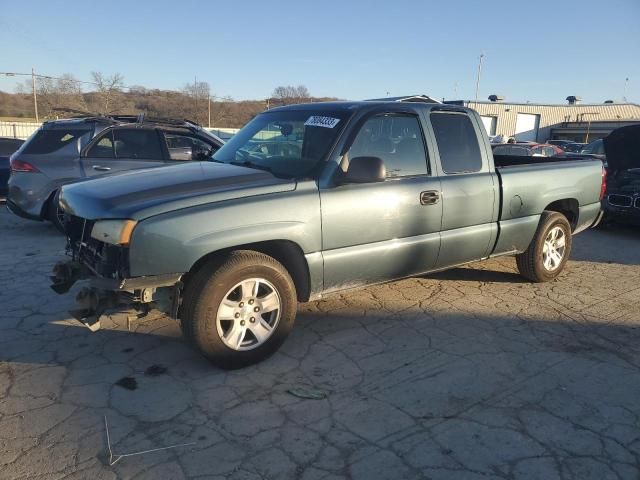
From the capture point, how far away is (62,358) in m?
3.60

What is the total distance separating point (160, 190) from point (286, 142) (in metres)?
1.27

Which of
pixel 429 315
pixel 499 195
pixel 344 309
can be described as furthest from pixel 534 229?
pixel 344 309

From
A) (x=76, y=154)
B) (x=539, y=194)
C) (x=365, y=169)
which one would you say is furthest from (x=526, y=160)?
(x=76, y=154)

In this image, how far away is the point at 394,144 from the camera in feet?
13.7

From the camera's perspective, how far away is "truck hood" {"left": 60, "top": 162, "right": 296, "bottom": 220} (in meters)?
3.12

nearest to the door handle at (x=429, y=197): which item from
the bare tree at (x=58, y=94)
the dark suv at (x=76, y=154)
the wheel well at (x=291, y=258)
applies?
the wheel well at (x=291, y=258)

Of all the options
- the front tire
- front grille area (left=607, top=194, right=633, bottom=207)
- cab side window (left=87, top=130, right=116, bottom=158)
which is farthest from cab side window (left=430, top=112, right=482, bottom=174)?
front grille area (left=607, top=194, right=633, bottom=207)

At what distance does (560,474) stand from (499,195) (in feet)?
9.47

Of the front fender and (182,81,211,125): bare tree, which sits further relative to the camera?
(182,81,211,125): bare tree

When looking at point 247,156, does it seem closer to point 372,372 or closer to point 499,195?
point 372,372

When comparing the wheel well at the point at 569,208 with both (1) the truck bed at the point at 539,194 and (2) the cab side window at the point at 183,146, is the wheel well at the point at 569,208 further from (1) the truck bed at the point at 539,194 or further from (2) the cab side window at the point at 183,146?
(2) the cab side window at the point at 183,146

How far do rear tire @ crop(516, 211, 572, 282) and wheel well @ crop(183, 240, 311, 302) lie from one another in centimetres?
290

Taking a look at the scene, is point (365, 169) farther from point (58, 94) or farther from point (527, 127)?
point (527, 127)

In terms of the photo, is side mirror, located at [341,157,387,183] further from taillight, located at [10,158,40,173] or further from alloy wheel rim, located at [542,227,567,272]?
taillight, located at [10,158,40,173]
